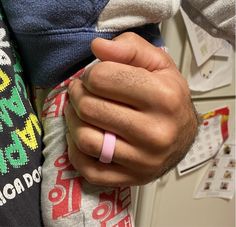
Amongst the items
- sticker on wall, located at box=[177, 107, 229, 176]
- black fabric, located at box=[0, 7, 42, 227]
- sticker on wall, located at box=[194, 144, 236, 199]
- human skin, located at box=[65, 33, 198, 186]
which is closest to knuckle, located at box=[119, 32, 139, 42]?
human skin, located at box=[65, 33, 198, 186]

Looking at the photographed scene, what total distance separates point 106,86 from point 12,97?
0.09 m

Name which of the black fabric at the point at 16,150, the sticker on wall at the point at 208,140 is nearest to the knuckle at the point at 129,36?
the black fabric at the point at 16,150

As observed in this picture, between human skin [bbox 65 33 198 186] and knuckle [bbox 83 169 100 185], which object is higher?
human skin [bbox 65 33 198 186]

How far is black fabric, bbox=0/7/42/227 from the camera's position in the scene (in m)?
0.31

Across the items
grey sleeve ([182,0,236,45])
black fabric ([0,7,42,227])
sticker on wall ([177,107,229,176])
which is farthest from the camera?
sticker on wall ([177,107,229,176])

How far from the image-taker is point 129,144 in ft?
1.10

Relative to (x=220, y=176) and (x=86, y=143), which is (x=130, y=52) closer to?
(x=86, y=143)

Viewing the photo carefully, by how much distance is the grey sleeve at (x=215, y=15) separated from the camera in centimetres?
41

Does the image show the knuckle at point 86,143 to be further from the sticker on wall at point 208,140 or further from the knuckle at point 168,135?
the sticker on wall at point 208,140

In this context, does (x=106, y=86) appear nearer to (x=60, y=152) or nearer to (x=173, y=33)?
(x=60, y=152)

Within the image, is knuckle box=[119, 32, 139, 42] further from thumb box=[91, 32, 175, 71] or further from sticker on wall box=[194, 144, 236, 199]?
sticker on wall box=[194, 144, 236, 199]

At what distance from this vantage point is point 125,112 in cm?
33

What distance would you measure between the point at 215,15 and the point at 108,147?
211mm

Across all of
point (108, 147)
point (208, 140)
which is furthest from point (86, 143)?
point (208, 140)
